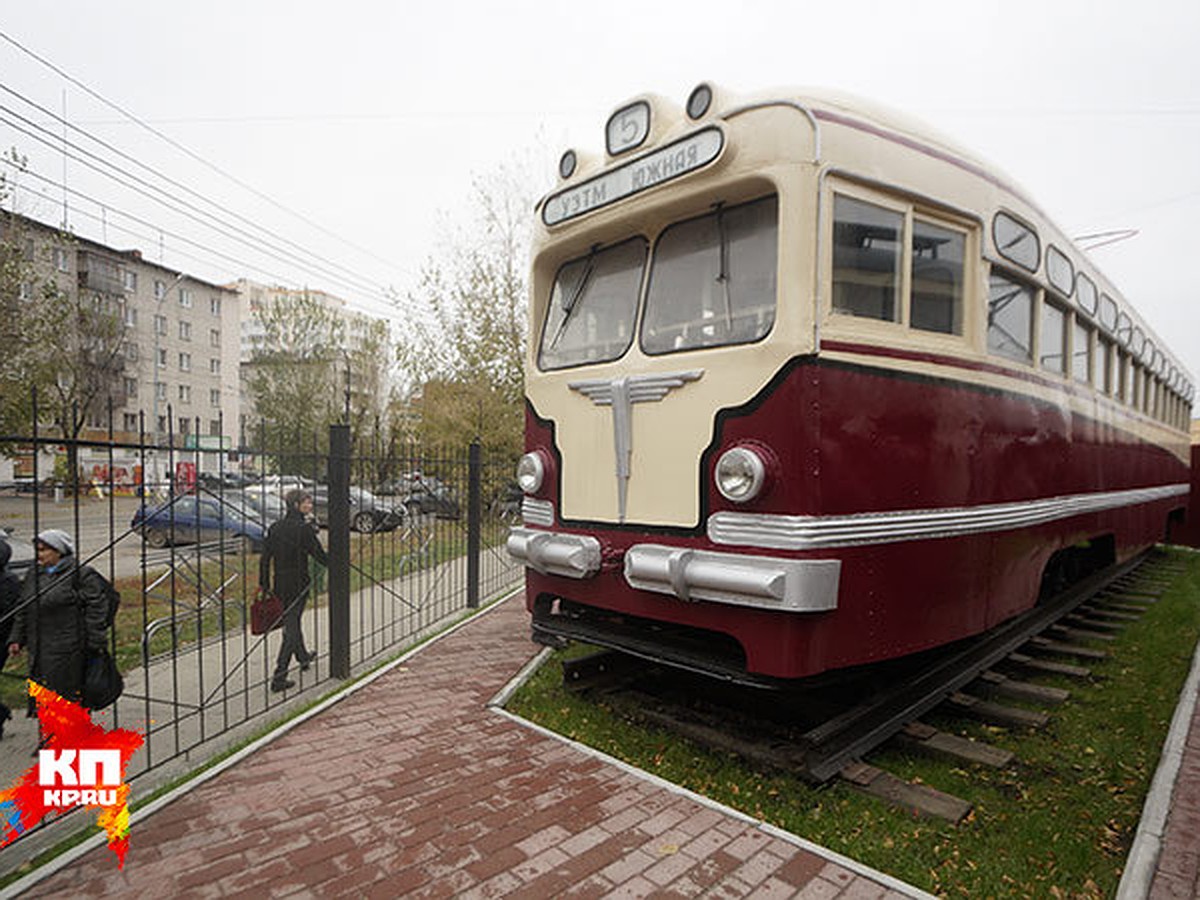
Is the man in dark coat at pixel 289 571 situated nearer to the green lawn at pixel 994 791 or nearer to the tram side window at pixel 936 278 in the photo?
the green lawn at pixel 994 791

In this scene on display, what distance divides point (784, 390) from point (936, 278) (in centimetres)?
129

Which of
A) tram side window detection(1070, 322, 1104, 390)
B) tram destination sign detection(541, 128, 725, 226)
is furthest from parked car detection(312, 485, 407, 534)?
tram side window detection(1070, 322, 1104, 390)

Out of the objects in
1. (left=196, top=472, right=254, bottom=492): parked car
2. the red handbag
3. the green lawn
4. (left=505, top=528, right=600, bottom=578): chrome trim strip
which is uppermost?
(left=196, top=472, right=254, bottom=492): parked car

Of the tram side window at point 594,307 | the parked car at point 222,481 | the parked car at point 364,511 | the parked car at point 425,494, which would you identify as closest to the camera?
the parked car at point 222,481

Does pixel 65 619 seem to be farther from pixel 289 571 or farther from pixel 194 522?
pixel 289 571

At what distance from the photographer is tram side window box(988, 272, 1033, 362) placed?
4.16 meters

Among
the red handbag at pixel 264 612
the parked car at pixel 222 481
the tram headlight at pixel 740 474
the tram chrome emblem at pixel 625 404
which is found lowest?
the red handbag at pixel 264 612

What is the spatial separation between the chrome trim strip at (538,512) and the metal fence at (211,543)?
1.58 m

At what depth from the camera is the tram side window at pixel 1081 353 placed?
5.40 metres

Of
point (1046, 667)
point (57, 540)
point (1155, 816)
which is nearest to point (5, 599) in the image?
point (57, 540)

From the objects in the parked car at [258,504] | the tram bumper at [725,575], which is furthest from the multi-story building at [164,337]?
the tram bumper at [725,575]

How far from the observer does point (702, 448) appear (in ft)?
11.8

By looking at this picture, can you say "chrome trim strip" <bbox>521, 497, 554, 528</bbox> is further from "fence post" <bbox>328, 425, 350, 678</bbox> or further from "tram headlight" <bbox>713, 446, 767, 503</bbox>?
"fence post" <bbox>328, 425, 350, 678</bbox>

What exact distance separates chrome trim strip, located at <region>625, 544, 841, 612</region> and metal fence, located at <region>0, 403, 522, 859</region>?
253 centimetres
